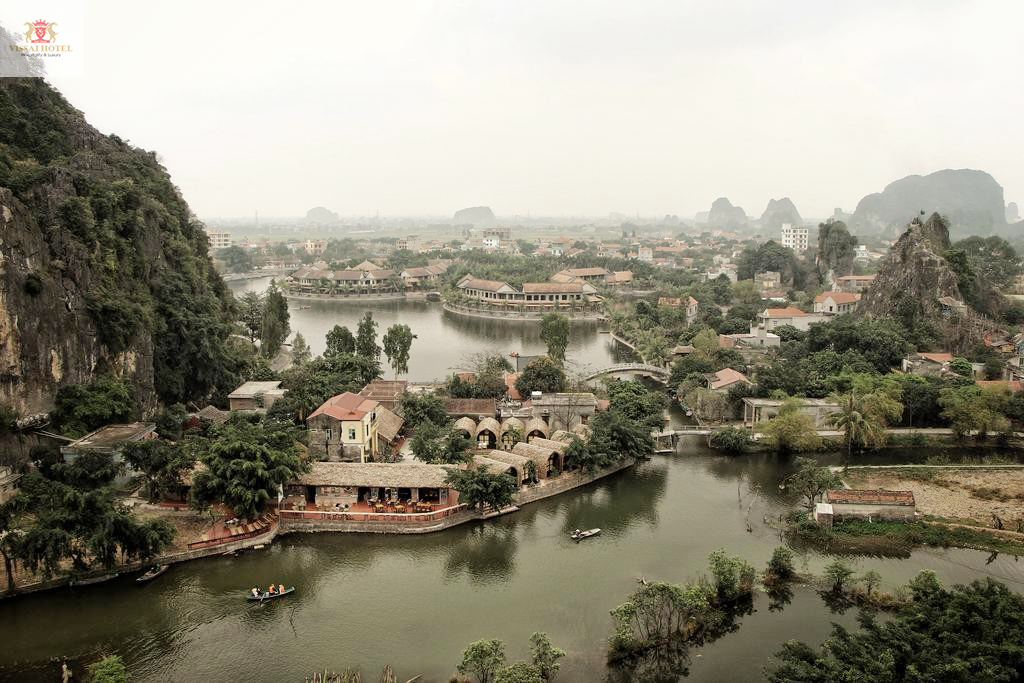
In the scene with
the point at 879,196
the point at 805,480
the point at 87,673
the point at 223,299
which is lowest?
the point at 87,673

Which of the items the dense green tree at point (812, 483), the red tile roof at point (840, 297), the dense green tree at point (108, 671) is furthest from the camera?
the red tile roof at point (840, 297)

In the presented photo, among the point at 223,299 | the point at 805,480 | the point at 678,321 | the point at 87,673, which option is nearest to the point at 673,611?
the point at 805,480

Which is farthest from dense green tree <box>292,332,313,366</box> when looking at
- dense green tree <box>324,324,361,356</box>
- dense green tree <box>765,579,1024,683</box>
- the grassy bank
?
dense green tree <box>765,579,1024,683</box>

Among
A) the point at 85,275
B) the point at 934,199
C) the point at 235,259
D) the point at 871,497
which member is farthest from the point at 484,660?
the point at 934,199

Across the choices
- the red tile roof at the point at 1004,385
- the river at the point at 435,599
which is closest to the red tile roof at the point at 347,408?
the river at the point at 435,599

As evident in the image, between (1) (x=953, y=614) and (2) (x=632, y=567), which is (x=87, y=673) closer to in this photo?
(2) (x=632, y=567)

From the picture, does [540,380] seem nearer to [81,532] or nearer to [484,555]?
[484,555]

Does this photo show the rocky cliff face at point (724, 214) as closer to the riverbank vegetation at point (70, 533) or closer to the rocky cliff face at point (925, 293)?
the rocky cliff face at point (925, 293)
